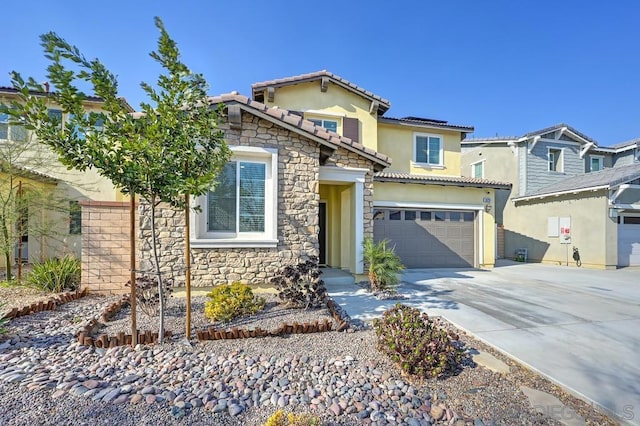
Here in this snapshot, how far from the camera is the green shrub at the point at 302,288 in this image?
5.62 meters

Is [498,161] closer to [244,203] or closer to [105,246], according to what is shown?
[244,203]

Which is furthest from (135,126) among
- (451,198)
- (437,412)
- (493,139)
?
(493,139)

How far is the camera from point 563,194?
46.4 ft

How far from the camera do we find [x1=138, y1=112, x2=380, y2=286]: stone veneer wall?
20.7 ft

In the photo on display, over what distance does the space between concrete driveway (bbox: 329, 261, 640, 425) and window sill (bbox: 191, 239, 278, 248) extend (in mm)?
2085

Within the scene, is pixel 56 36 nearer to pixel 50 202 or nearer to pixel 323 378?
pixel 323 378

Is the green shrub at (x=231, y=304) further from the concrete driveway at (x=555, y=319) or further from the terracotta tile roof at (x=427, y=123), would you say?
the terracotta tile roof at (x=427, y=123)

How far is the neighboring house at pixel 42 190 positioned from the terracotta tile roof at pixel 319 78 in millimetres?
6011

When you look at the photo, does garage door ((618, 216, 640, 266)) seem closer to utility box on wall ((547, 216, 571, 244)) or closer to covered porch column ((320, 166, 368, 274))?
utility box on wall ((547, 216, 571, 244))

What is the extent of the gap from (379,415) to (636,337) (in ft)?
15.9

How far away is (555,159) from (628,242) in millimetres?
6042

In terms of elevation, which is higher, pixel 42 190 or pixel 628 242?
pixel 42 190

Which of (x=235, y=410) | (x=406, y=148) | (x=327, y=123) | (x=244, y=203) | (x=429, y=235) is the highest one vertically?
(x=327, y=123)

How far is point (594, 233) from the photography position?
12.9m
